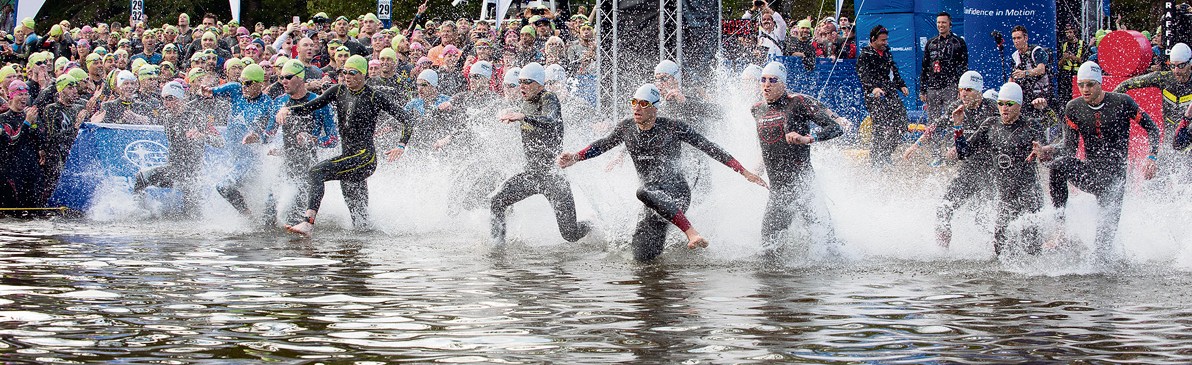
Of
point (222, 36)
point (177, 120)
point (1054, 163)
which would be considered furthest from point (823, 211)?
point (222, 36)

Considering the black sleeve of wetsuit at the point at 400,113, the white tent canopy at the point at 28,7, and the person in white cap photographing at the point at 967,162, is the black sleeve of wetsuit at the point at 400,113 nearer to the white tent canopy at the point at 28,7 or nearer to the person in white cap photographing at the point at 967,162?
the person in white cap photographing at the point at 967,162

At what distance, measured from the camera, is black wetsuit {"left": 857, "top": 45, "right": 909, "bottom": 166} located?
1675 centimetres

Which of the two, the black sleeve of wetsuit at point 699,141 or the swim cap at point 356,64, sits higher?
the swim cap at point 356,64

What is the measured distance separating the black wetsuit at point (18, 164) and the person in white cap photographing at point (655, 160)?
7322 millimetres

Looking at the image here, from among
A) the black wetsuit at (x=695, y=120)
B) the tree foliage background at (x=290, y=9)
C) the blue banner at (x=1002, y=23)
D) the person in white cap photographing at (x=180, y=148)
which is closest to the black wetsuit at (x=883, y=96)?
the blue banner at (x=1002, y=23)

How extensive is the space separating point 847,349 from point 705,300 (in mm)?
1873

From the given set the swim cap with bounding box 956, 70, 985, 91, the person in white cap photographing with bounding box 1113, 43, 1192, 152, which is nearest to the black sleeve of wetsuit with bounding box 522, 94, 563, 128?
the swim cap with bounding box 956, 70, 985, 91

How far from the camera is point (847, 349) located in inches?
280

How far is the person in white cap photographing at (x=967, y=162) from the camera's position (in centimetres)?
1176

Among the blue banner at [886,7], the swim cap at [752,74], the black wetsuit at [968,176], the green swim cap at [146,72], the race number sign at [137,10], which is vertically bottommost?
the black wetsuit at [968,176]

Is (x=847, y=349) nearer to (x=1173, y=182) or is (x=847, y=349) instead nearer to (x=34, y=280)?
(x=34, y=280)

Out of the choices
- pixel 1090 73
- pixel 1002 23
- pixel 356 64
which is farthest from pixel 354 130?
pixel 1002 23

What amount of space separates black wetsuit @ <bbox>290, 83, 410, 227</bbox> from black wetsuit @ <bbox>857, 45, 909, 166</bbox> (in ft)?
17.8

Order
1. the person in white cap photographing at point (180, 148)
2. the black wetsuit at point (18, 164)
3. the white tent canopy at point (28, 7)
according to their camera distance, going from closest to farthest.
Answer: the person in white cap photographing at point (180, 148), the black wetsuit at point (18, 164), the white tent canopy at point (28, 7)
